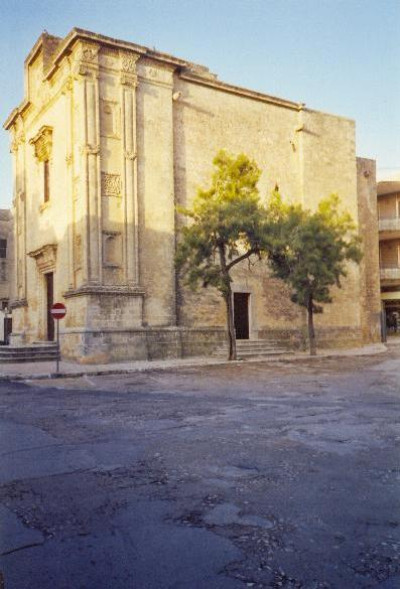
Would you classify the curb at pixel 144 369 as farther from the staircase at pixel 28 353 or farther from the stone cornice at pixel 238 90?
the stone cornice at pixel 238 90

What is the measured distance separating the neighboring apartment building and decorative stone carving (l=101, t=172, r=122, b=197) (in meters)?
21.1

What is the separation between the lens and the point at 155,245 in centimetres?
2106

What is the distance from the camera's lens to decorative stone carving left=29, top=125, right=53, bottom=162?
22.4 meters

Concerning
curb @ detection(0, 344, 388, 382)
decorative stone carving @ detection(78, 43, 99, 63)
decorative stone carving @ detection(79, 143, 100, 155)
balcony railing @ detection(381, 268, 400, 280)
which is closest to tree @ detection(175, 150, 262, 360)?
curb @ detection(0, 344, 388, 382)

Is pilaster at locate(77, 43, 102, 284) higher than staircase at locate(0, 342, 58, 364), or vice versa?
pilaster at locate(77, 43, 102, 284)

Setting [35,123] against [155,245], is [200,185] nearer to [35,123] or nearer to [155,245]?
[155,245]

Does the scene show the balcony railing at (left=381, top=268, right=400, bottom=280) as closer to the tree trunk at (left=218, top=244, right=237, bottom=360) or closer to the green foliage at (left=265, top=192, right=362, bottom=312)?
the green foliage at (left=265, top=192, right=362, bottom=312)

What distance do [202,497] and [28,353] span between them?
1736cm

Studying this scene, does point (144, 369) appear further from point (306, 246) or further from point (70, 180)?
point (70, 180)

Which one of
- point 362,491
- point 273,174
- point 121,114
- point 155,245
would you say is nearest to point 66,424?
point 362,491

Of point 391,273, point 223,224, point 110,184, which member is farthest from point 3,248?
point 391,273

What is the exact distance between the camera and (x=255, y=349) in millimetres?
22703

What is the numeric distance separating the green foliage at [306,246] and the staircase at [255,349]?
246 cm

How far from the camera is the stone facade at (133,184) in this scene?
64.6ft
